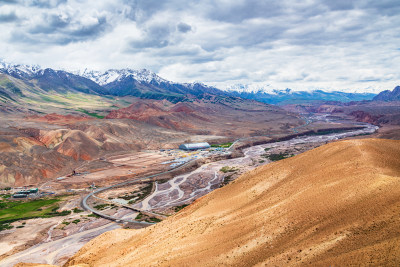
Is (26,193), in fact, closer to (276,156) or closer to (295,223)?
(295,223)

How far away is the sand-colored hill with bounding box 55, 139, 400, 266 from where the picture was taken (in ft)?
72.9

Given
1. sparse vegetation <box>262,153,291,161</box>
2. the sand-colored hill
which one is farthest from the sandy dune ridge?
sparse vegetation <box>262,153,291,161</box>

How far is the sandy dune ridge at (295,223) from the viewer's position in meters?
22.2

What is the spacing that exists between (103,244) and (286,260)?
97.8 ft

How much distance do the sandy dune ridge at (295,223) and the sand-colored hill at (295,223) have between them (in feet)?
0.21

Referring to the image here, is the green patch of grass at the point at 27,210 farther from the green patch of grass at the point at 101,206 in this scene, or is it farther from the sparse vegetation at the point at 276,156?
the sparse vegetation at the point at 276,156

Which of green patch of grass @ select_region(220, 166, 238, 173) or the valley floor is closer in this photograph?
the valley floor

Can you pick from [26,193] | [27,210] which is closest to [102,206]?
[27,210]

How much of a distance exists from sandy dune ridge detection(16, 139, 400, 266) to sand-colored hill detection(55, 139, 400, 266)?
0.06 metres

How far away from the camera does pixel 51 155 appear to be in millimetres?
136875

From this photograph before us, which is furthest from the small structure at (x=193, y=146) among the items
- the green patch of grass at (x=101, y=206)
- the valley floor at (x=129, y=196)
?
the green patch of grass at (x=101, y=206)

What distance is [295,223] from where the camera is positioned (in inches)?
1080

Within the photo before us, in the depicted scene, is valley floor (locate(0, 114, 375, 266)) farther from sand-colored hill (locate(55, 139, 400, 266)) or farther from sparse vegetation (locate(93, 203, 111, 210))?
sand-colored hill (locate(55, 139, 400, 266))

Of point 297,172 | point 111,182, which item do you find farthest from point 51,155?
point 297,172
